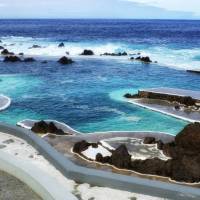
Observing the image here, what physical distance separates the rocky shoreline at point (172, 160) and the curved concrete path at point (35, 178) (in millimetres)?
5068

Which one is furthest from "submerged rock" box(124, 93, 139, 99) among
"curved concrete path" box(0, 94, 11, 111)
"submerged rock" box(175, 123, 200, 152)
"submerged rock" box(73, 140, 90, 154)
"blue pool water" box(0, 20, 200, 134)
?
"submerged rock" box(73, 140, 90, 154)

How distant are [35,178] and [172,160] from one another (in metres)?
6.76

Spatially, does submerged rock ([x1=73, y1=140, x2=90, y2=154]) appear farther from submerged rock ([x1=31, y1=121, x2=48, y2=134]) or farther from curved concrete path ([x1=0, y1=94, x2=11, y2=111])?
curved concrete path ([x1=0, y1=94, x2=11, y2=111])

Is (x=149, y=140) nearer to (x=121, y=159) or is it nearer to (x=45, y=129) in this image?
(x=121, y=159)

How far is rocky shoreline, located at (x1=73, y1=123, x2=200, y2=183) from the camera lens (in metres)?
14.1

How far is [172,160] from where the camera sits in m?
15.6

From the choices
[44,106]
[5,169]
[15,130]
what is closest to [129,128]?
[44,106]

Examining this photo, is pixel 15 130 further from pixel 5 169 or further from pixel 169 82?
pixel 169 82

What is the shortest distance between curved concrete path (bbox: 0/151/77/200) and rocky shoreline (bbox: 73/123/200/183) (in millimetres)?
5068

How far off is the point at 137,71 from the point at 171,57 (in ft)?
53.2

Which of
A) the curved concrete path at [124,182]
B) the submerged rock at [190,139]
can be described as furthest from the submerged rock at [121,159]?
the curved concrete path at [124,182]

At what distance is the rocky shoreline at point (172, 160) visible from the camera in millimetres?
14141

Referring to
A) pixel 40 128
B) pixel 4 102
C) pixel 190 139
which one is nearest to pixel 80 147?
pixel 190 139

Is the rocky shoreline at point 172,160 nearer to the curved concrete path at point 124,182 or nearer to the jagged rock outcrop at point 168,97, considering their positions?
the curved concrete path at point 124,182
